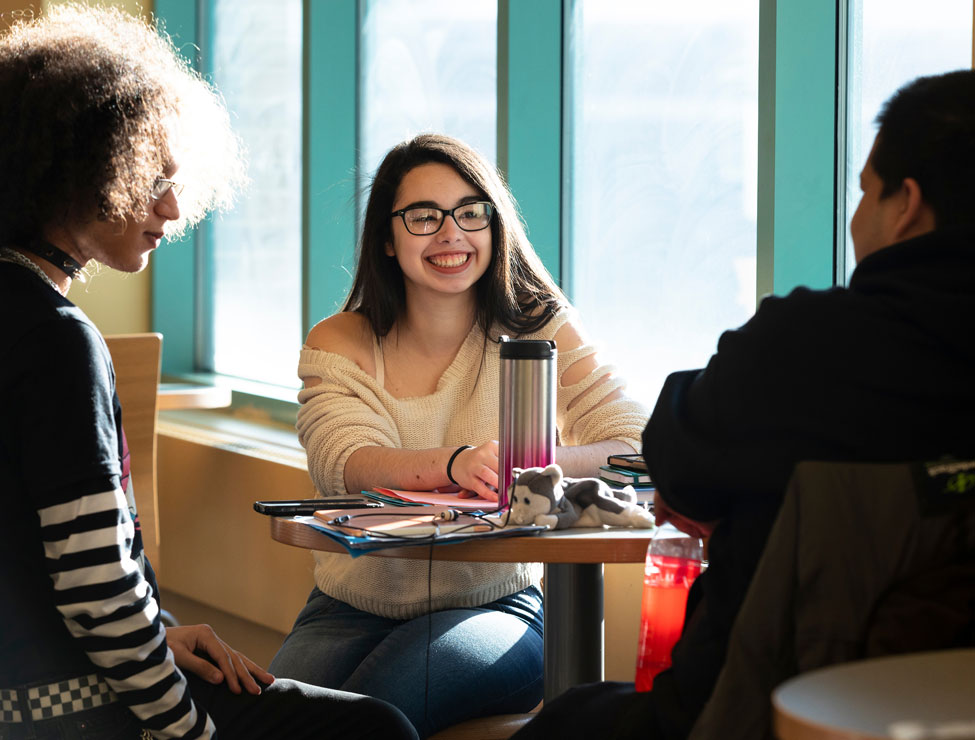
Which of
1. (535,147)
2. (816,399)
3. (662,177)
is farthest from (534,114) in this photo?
(816,399)

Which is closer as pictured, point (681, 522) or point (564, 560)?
point (681, 522)

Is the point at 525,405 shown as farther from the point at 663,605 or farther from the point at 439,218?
the point at 439,218

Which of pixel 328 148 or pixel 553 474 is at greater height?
pixel 328 148

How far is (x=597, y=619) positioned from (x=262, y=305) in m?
2.96

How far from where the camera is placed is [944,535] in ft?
3.62

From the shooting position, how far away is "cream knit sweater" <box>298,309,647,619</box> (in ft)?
6.92

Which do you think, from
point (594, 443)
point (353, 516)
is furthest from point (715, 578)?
point (594, 443)

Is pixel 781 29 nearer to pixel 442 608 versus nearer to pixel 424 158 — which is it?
pixel 424 158

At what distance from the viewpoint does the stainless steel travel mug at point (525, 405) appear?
178 centimetres

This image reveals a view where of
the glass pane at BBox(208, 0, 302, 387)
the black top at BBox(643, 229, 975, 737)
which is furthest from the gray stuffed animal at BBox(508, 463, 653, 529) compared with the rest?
the glass pane at BBox(208, 0, 302, 387)

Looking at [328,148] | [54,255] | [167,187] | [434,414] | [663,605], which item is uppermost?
[328,148]

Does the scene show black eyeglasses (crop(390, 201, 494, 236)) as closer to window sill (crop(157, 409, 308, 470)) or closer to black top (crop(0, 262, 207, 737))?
black top (crop(0, 262, 207, 737))

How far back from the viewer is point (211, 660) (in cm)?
159

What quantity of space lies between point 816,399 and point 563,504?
58 centimetres
